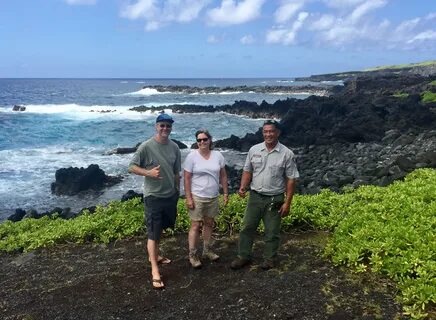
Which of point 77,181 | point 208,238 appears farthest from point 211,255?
point 77,181

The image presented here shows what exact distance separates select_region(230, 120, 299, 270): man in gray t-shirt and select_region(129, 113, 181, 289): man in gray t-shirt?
1006 mm

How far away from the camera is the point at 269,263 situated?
6.17 meters

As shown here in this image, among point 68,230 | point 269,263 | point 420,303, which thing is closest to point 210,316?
point 269,263

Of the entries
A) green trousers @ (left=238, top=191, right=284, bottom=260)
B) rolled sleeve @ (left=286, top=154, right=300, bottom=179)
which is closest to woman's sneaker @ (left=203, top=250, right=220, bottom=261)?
green trousers @ (left=238, top=191, right=284, bottom=260)

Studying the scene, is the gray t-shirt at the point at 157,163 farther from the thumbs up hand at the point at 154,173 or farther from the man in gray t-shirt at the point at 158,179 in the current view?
the thumbs up hand at the point at 154,173

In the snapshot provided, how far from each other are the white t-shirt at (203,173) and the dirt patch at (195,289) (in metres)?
1.11

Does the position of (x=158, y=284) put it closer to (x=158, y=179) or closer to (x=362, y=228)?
(x=158, y=179)

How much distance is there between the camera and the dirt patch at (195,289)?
17.0 feet

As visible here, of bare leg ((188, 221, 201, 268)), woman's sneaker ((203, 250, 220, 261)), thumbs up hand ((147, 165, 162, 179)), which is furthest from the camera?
woman's sneaker ((203, 250, 220, 261))

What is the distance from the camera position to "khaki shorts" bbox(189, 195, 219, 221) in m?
6.11

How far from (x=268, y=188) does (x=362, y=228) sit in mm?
1612

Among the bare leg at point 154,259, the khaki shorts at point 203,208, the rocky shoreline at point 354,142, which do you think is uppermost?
the khaki shorts at point 203,208

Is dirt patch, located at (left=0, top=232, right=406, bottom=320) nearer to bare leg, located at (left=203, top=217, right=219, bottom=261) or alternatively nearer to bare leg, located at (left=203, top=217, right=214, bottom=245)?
bare leg, located at (left=203, top=217, right=219, bottom=261)

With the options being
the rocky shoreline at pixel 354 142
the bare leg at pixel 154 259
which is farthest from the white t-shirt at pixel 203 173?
the rocky shoreline at pixel 354 142
